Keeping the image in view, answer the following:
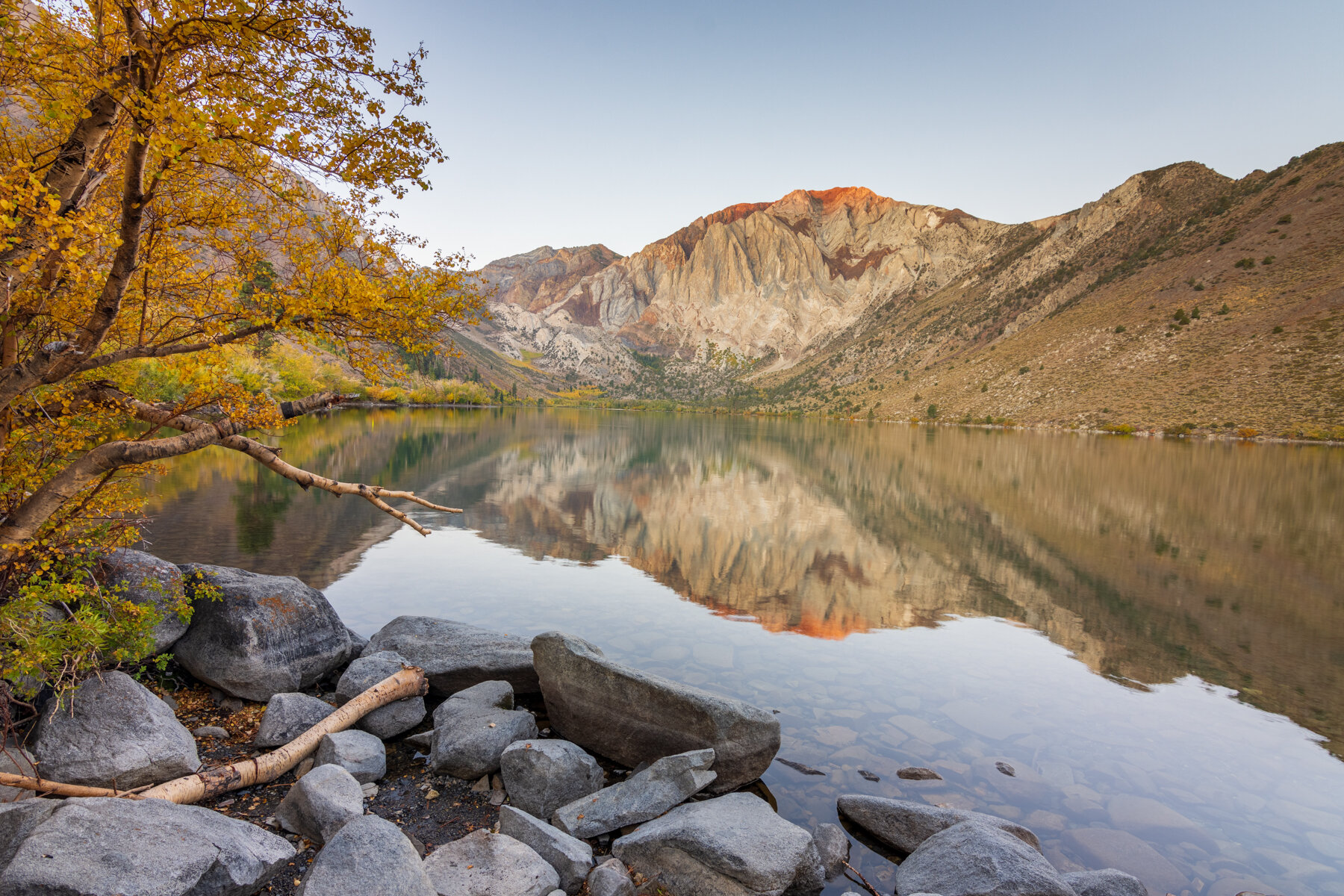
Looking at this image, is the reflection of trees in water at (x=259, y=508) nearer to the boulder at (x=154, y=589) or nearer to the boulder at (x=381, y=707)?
the boulder at (x=154, y=589)

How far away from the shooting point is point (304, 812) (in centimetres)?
789

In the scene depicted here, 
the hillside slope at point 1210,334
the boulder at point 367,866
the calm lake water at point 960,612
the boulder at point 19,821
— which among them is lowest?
the calm lake water at point 960,612

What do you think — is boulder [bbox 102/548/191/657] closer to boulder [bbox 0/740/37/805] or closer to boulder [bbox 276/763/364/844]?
boulder [bbox 0/740/37/805]

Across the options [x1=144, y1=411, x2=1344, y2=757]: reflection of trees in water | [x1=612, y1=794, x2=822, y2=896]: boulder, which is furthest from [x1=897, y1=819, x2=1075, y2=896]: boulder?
[x1=144, y1=411, x2=1344, y2=757]: reflection of trees in water

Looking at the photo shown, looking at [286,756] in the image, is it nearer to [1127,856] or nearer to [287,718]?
[287,718]

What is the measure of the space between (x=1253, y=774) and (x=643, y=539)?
23013 mm

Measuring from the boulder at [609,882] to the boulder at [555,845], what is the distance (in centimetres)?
18

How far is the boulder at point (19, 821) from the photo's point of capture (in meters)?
5.85

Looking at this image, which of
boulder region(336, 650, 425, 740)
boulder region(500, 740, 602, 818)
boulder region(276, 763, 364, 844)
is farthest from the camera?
boulder region(336, 650, 425, 740)

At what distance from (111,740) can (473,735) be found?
4935 mm

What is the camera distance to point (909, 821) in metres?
8.81

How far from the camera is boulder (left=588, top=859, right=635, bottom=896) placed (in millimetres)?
7031

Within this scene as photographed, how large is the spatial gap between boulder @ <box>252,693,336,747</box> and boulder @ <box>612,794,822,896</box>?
6129mm

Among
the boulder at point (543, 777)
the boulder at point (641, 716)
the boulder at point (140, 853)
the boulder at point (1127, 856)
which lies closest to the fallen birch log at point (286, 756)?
the boulder at point (140, 853)
